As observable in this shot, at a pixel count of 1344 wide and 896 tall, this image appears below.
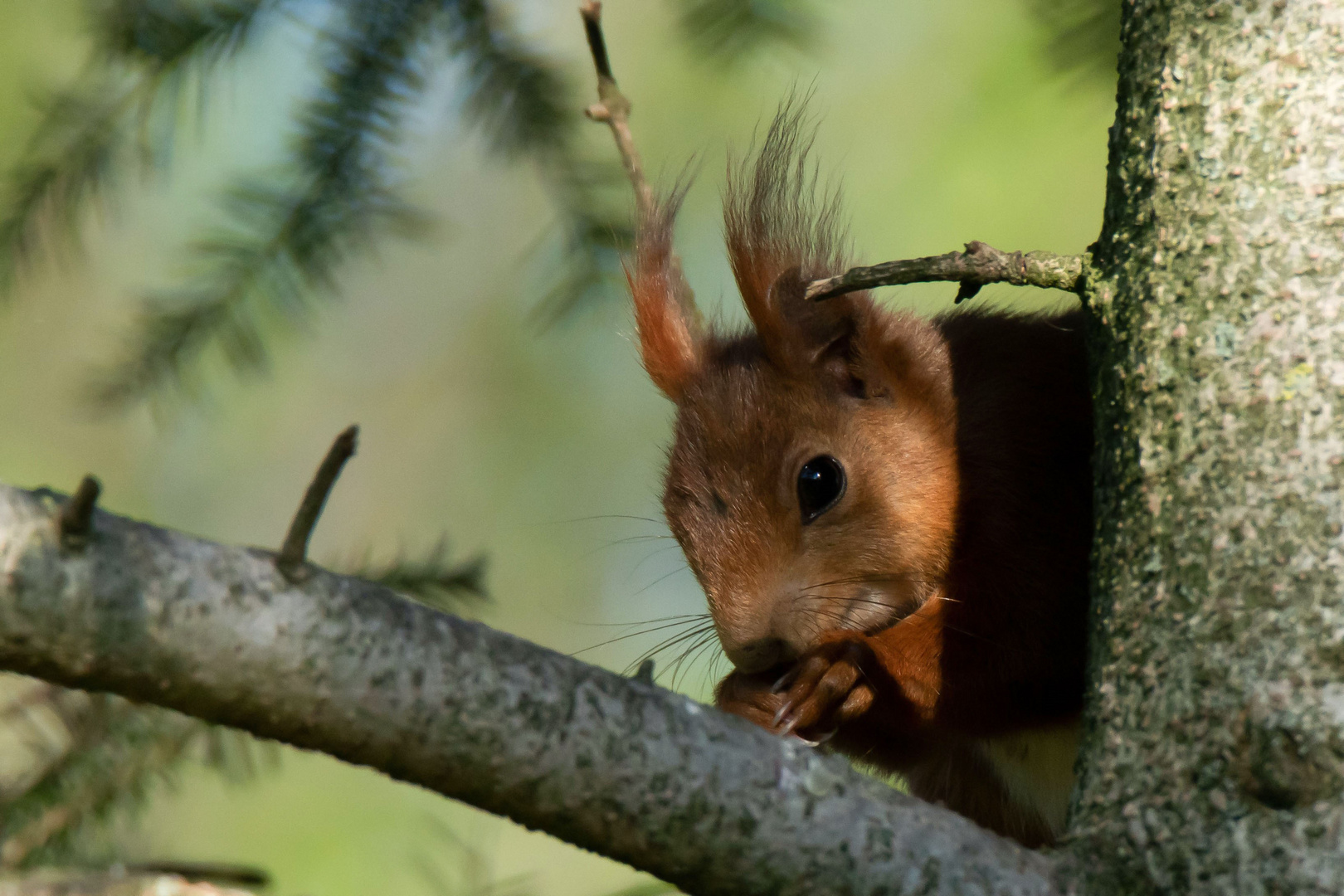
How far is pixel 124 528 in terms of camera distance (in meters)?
0.90

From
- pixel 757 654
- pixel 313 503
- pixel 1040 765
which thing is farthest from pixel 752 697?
pixel 313 503

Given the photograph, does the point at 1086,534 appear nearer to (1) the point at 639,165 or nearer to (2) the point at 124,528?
(1) the point at 639,165

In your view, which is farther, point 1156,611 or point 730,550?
point 730,550

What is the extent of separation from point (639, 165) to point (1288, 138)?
1012 millimetres

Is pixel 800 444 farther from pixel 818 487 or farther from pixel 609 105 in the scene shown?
pixel 609 105

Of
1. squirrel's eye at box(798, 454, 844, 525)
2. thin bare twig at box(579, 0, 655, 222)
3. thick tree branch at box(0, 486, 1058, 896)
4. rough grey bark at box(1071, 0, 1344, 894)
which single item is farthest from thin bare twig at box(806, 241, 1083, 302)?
squirrel's eye at box(798, 454, 844, 525)

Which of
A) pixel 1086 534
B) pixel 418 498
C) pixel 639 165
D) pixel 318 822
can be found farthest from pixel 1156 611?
pixel 418 498

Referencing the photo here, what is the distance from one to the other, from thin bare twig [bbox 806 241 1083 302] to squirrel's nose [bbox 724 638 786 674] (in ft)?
2.45

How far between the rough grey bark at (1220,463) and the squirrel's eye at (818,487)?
0.75 metres

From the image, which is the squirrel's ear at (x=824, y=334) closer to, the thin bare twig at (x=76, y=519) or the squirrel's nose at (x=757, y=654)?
the squirrel's nose at (x=757, y=654)

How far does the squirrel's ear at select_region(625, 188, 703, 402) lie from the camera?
8.27 ft

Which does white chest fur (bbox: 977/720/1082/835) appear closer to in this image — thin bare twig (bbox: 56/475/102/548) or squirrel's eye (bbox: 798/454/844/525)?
squirrel's eye (bbox: 798/454/844/525)

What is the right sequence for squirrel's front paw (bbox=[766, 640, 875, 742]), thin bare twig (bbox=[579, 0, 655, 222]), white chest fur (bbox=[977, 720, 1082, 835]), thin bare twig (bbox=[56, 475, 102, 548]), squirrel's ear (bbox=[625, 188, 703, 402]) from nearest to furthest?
thin bare twig (bbox=[56, 475, 102, 548]), thin bare twig (bbox=[579, 0, 655, 222]), squirrel's front paw (bbox=[766, 640, 875, 742]), white chest fur (bbox=[977, 720, 1082, 835]), squirrel's ear (bbox=[625, 188, 703, 402])

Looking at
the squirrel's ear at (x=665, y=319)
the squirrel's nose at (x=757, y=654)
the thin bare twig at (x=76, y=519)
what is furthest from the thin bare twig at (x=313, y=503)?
the squirrel's ear at (x=665, y=319)
